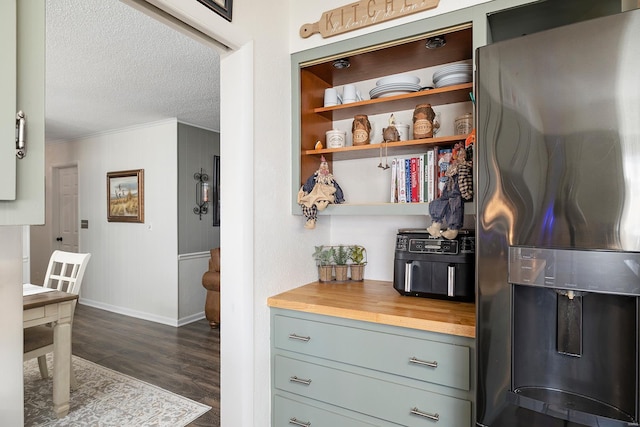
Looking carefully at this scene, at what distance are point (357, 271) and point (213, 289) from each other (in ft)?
8.20

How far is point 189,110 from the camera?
4.02 metres

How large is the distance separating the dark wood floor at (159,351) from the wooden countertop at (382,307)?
1.29m

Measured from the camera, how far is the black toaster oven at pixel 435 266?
160cm

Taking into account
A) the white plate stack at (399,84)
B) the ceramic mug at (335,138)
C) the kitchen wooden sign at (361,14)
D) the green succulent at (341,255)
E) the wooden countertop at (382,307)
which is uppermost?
the kitchen wooden sign at (361,14)

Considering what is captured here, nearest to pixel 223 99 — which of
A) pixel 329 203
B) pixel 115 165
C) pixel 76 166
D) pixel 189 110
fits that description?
pixel 329 203

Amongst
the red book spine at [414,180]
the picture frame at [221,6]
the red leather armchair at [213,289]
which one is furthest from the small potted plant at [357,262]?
the red leather armchair at [213,289]

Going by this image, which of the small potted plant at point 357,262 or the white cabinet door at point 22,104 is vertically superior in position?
the white cabinet door at point 22,104

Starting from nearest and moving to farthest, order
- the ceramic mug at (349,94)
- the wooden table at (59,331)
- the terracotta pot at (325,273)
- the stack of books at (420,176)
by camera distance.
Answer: the stack of books at (420,176)
the ceramic mug at (349,94)
the terracotta pot at (325,273)
the wooden table at (59,331)

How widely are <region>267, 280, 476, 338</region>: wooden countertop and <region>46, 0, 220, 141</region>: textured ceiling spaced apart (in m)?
1.87

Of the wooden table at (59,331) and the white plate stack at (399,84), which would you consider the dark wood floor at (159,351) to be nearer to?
the wooden table at (59,331)

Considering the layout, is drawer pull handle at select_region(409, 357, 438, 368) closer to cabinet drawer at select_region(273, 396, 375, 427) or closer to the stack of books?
cabinet drawer at select_region(273, 396, 375, 427)

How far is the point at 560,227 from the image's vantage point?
2.95ft

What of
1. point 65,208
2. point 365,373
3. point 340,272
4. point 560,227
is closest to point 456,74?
point 560,227

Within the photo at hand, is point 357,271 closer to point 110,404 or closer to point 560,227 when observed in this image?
point 560,227
